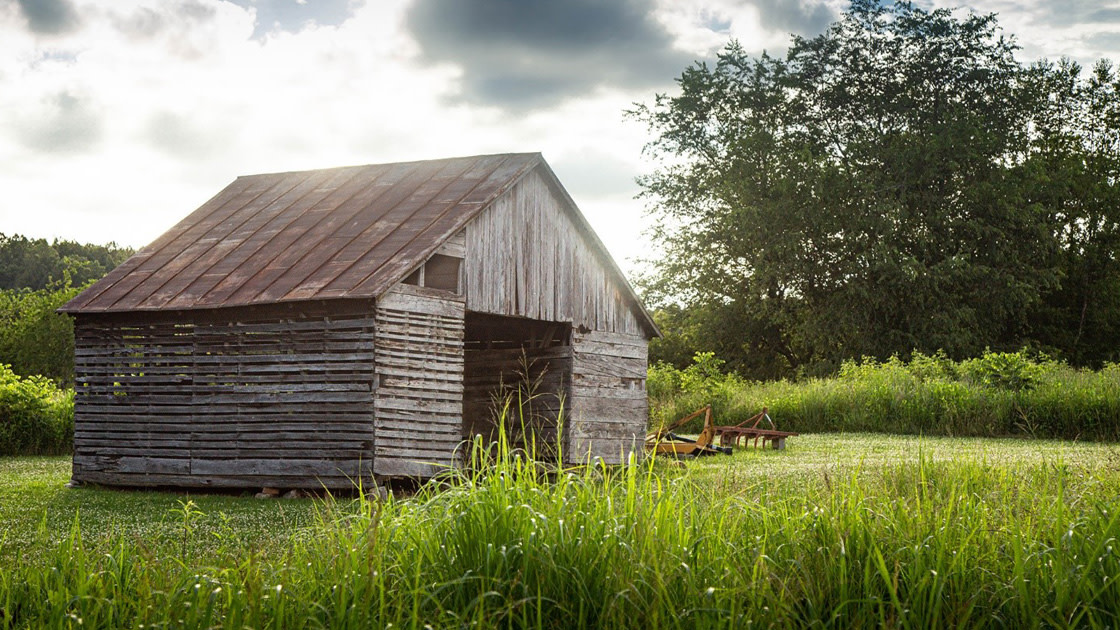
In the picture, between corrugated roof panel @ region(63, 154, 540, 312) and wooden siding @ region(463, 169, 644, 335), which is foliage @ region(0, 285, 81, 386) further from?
wooden siding @ region(463, 169, 644, 335)

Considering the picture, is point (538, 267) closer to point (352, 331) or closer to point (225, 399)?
point (352, 331)

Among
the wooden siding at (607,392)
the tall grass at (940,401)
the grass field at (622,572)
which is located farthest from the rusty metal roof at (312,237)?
the tall grass at (940,401)

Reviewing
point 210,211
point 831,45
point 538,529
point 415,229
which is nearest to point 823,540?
point 538,529

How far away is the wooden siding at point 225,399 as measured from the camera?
14.7 metres

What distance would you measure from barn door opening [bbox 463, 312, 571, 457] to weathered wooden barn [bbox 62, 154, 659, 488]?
44 millimetres

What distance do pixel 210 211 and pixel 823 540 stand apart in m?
16.5

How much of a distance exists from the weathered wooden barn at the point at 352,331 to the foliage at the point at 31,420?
718 cm

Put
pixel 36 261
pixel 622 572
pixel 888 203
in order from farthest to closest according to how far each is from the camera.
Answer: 1. pixel 36 261
2. pixel 888 203
3. pixel 622 572

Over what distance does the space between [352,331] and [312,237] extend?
3.08 metres

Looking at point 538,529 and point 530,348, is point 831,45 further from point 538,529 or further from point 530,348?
point 538,529

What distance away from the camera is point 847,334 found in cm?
4166

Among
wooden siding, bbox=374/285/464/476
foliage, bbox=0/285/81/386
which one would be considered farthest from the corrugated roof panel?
foliage, bbox=0/285/81/386

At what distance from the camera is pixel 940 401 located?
26344 mm

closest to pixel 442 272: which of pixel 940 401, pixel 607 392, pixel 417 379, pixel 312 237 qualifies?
pixel 417 379
